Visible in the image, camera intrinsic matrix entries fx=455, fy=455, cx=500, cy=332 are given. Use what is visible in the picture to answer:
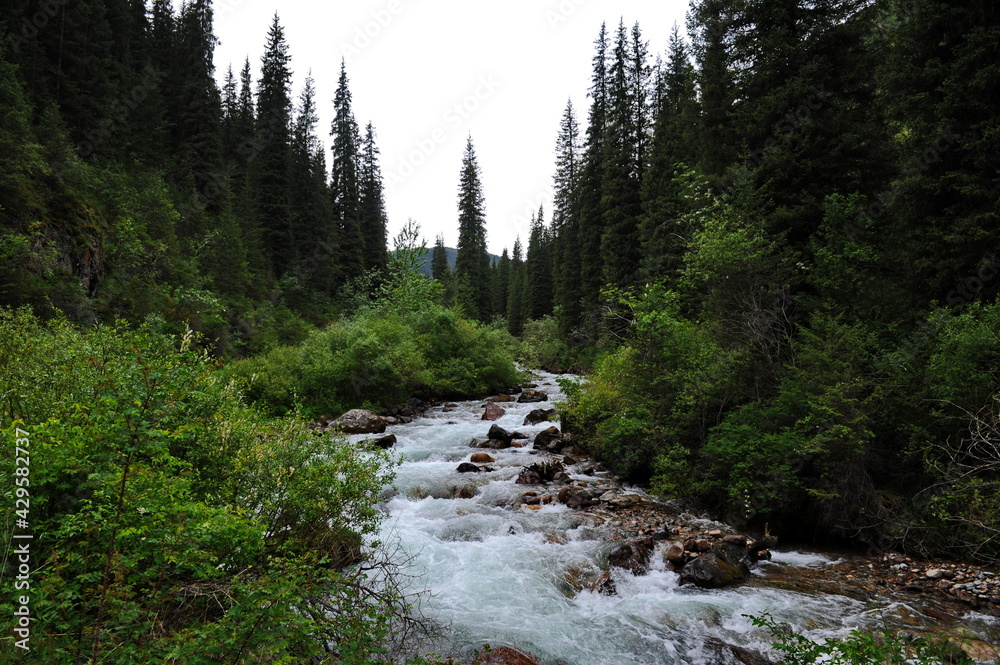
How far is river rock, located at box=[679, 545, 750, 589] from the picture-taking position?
6.59m

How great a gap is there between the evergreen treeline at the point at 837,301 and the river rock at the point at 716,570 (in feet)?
4.09

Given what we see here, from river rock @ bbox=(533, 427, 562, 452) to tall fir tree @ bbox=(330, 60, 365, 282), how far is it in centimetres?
2923

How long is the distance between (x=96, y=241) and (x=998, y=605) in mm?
21880

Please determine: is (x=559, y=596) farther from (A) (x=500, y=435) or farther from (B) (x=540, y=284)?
(B) (x=540, y=284)

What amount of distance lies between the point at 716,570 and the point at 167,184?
93.9 ft

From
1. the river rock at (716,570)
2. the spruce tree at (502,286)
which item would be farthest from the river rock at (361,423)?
the spruce tree at (502,286)

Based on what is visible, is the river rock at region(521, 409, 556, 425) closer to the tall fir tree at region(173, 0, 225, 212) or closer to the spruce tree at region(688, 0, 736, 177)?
the spruce tree at region(688, 0, 736, 177)

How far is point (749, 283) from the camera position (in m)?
10.5

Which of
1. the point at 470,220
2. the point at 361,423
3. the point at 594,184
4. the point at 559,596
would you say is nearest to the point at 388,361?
the point at 361,423

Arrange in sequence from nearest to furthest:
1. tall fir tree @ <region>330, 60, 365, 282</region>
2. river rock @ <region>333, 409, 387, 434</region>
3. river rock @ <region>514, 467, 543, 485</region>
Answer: river rock @ <region>514, 467, 543, 485</region> < river rock @ <region>333, 409, 387, 434</region> < tall fir tree @ <region>330, 60, 365, 282</region>

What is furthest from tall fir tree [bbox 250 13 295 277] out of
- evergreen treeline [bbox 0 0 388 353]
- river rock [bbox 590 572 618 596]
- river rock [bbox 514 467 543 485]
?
river rock [bbox 590 572 618 596]

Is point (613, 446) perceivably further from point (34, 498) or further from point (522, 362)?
point (522, 362)

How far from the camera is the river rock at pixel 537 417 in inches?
663

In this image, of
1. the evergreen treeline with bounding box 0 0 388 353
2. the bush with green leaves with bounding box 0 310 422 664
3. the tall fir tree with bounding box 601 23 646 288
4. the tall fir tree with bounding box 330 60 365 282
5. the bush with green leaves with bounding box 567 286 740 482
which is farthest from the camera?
the tall fir tree with bounding box 330 60 365 282
